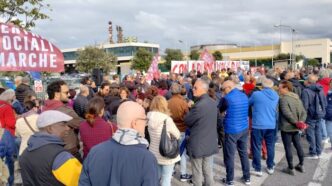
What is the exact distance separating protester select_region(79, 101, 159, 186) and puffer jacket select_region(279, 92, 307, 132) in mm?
4654

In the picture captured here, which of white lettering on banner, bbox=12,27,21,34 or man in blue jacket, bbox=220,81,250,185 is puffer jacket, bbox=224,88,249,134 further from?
white lettering on banner, bbox=12,27,21,34

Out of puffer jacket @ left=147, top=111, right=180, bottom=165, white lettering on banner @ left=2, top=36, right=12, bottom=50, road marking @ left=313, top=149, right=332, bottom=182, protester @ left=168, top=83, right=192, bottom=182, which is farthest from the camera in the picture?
road marking @ left=313, top=149, right=332, bottom=182

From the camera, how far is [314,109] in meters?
7.45

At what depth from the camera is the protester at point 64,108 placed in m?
4.39

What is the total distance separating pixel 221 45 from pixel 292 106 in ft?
443

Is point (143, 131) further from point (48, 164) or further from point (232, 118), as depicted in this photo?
point (232, 118)

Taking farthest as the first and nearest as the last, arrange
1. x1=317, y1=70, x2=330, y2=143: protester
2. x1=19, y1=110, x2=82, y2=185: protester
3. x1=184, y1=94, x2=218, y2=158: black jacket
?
x1=317, y1=70, x2=330, y2=143: protester < x1=184, y1=94, x2=218, y2=158: black jacket < x1=19, y1=110, x2=82, y2=185: protester

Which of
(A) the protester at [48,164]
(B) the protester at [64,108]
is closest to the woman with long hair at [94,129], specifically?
(B) the protester at [64,108]

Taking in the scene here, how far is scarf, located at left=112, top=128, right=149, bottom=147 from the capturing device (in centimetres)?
237

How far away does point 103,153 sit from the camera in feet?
7.89

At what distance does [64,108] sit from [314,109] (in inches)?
217

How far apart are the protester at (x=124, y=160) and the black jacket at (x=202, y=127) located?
270cm


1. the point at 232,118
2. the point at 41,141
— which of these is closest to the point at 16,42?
the point at 41,141

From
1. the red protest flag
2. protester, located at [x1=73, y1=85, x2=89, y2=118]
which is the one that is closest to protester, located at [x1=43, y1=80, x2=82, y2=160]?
protester, located at [x1=73, y1=85, x2=89, y2=118]
